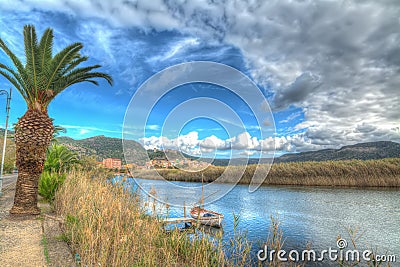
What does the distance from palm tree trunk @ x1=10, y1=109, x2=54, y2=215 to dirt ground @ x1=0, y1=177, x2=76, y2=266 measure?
1.30 ft

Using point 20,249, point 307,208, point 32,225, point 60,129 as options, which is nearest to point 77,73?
point 32,225

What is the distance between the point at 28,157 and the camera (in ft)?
24.5

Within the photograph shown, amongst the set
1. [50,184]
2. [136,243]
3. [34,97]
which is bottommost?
[136,243]

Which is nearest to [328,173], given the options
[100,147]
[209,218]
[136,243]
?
[209,218]

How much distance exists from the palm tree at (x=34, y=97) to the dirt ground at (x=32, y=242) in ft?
2.10

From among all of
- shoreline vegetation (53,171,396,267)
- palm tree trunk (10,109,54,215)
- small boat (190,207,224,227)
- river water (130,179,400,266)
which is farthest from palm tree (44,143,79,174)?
shoreline vegetation (53,171,396,267)

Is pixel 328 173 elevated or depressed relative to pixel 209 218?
elevated

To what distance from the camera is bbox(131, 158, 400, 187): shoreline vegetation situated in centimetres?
2756

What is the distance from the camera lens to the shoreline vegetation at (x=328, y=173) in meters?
27.6

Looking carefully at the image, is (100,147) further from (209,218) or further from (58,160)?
(209,218)

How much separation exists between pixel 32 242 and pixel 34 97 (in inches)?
182

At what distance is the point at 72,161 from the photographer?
15633 millimetres

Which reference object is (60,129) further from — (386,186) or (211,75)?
(386,186)

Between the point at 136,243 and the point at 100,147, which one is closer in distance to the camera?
the point at 136,243
